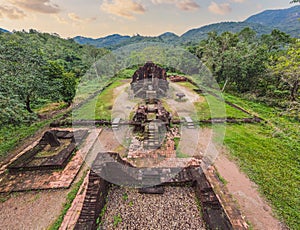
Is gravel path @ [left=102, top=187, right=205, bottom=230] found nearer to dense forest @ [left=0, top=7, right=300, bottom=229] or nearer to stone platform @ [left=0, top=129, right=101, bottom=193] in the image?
stone platform @ [left=0, top=129, right=101, bottom=193]

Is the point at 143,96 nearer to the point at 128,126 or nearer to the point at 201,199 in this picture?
the point at 128,126

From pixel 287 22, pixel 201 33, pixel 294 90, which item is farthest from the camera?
pixel 287 22

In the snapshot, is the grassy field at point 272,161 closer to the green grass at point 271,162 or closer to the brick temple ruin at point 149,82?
the green grass at point 271,162

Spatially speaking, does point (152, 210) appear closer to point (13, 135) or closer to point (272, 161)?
point (272, 161)

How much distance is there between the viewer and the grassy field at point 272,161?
4.75m

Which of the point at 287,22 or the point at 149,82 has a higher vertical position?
the point at 287,22

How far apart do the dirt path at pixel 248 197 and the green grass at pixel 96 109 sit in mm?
7227

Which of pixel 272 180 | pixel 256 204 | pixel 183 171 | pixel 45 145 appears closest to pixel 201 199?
pixel 183 171

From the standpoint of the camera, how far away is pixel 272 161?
6500 millimetres

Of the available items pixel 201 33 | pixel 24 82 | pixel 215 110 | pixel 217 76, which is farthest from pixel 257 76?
pixel 201 33

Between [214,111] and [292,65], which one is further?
[214,111]

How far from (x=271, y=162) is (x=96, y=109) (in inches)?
431

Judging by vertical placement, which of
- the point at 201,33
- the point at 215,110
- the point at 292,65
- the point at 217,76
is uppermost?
the point at 201,33

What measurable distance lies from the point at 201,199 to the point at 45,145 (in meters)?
7.03
